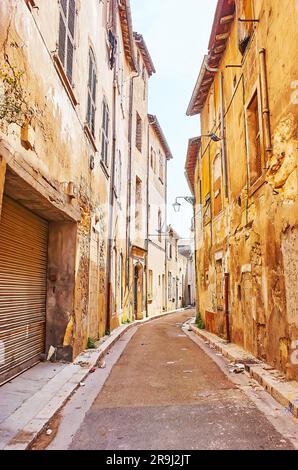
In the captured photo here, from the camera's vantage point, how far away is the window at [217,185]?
11.9 m

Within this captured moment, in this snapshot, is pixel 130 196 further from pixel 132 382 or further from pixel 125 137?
pixel 132 382

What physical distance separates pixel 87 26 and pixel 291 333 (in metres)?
7.50

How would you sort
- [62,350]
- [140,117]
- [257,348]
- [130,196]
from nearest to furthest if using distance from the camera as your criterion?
[62,350]
[257,348]
[130,196]
[140,117]

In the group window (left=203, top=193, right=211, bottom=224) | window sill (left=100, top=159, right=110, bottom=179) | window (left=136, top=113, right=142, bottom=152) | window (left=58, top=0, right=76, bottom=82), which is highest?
window (left=136, top=113, right=142, bottom=152)

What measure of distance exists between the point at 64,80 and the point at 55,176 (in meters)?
1.72

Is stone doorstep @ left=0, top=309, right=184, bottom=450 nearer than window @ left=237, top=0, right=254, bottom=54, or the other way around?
stone doorstep @ left=0, top=309, right=184, bottom=450

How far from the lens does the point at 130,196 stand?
18.8 meters

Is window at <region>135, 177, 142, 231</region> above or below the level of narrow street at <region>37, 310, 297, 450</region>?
above

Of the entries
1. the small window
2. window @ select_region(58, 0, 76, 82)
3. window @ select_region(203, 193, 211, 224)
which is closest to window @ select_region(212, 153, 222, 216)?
window @ select_region(203, 193, 211, 224)

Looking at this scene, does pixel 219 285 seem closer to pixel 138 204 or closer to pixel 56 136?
pixel 56 136

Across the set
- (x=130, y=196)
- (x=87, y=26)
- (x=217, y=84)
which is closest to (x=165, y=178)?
(x=130, y=196)

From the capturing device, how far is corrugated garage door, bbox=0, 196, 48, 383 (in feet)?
17.2

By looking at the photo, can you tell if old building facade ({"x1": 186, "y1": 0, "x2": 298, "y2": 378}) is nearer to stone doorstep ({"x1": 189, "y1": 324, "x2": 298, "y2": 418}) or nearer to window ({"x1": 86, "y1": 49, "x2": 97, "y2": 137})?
stone doorstep ({"x1": 189, "y1": 324, "x2": 298, "y2": 418})

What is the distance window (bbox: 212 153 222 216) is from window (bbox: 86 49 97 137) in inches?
159
